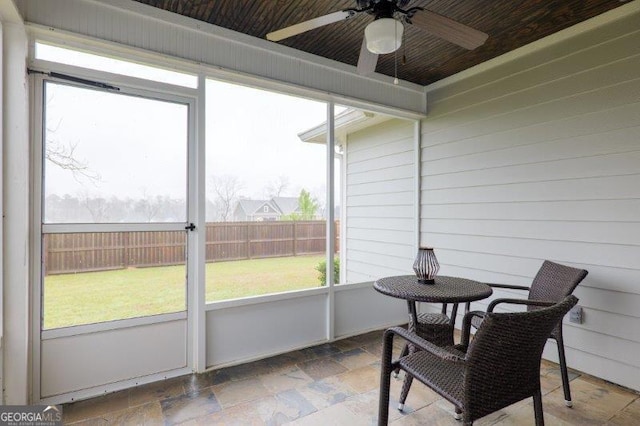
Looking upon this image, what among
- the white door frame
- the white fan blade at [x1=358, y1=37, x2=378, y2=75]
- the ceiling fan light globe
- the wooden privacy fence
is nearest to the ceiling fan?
the ceiling fan light globe

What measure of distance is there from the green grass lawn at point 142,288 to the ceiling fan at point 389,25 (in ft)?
6.44

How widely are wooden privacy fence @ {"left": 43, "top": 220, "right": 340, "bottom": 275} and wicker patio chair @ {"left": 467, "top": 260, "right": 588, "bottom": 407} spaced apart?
1765mm

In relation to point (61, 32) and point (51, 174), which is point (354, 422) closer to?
point (51, 174)

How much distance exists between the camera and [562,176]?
2.90m

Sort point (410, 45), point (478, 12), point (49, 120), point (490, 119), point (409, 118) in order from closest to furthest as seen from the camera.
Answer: point (49, 120)
point (478, 12)
point (410, 45)
point (490, 119)
point (409, 118)

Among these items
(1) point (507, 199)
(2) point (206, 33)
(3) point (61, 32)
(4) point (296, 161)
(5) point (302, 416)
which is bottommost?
(5) point (302, 416)

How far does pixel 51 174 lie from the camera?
2.32 metres

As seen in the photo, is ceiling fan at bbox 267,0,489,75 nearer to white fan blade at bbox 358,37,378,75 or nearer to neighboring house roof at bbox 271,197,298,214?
white fan blade at bbox 358,37,378,75

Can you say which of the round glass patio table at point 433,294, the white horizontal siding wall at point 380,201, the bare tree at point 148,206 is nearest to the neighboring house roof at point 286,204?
the bare tree at point 148,206

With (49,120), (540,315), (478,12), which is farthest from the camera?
(478,12)

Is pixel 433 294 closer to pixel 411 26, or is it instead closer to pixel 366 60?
pixel 366 60

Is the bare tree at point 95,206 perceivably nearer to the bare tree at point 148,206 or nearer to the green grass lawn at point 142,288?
the bare tree at point 148,206

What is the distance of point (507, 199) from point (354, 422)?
8.05ft

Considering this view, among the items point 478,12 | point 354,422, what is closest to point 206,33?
point 478,12
